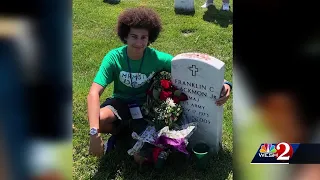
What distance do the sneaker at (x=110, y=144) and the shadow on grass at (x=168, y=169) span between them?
0.07 meters

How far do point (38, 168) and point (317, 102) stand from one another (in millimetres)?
1152

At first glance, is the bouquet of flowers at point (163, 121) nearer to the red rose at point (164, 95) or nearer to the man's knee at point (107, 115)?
the red rose at point (164, 95)

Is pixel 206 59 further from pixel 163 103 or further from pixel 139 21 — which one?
pixel 139 21

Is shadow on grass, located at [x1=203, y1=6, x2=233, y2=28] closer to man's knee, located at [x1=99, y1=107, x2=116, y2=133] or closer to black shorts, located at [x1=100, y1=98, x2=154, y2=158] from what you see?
black shorts, located at [x1=100, y1=98, x2=154, y2=158]

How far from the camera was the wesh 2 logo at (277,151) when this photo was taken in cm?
211

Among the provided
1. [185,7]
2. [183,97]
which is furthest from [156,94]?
[185,7]

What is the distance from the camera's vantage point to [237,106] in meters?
2.07

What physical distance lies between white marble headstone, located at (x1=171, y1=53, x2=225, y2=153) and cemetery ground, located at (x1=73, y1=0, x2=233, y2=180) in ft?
0.61

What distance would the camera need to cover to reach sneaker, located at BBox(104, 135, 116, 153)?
344 cm

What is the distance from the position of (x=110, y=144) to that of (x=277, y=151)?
5.18 ft

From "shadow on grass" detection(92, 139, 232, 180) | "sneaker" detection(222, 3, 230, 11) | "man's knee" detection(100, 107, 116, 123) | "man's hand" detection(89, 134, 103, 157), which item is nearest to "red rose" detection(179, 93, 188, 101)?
"shadow on grass" detection(92, 139, 232, 180)

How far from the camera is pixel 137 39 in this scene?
330 cm

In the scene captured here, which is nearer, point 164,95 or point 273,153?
point 273,153

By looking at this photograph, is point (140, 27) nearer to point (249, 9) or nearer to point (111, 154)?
point (111, 154)
